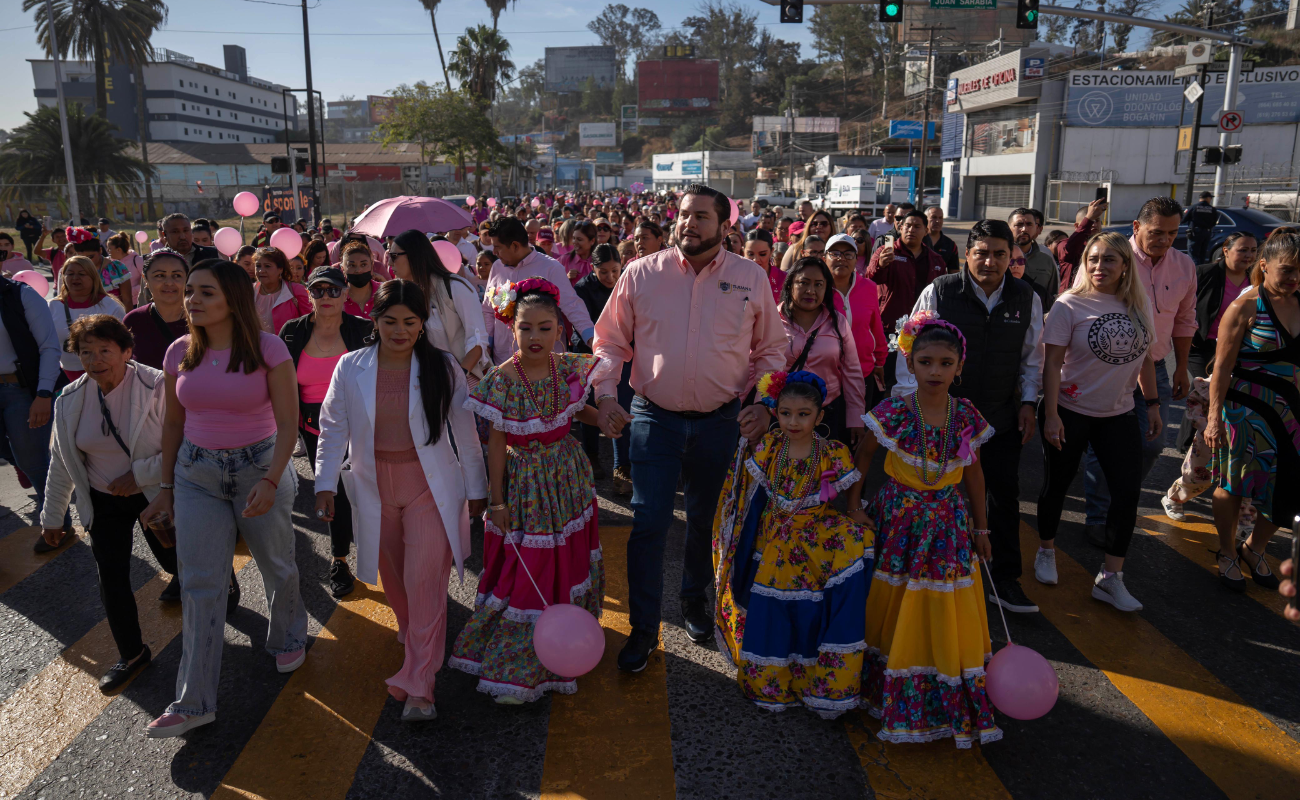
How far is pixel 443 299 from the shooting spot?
5.27 m

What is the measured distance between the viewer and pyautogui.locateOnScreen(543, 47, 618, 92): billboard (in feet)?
455

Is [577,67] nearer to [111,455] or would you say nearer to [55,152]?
[55,152]

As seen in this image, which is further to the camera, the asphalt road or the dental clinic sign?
the dental clinic sign

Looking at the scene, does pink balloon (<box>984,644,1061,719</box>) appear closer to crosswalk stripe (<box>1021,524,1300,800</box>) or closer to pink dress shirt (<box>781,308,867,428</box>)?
crosswalk stripe (<box>1021,524,1300,800</box>)

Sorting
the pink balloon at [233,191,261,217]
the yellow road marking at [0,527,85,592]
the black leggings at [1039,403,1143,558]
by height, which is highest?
the pink balloon at [233,191,261,217]

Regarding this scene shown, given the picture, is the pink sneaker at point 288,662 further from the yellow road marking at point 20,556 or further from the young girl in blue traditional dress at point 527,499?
the yellow road marking at point 20,556

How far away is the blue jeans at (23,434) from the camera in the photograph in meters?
5.41

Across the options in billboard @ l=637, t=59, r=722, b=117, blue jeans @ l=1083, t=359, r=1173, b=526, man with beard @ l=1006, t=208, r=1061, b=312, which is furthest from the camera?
billboard @ l=637, t=59, r=722, b=117

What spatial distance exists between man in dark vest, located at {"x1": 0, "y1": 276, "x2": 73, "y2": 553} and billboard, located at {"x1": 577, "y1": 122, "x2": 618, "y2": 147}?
112056 millimetres

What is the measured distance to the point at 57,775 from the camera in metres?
3.32

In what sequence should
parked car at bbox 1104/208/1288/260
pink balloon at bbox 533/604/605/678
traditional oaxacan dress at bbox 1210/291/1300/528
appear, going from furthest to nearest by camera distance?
parked car at bbox 1104/208/1288/260 → traditional oaxacan dress at bbox 1210/291/1300/528 → pink balloon at bbox 533/604/605/678

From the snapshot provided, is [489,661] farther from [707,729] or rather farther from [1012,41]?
[1012,41]

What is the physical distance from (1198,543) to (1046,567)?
1.42 meters

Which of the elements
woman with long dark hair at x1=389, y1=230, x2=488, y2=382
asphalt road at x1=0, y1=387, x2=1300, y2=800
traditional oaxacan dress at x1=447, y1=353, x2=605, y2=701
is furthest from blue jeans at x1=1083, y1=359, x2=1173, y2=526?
woman with long dark hair at x1=389, y1=230, x2=488, y2=382
